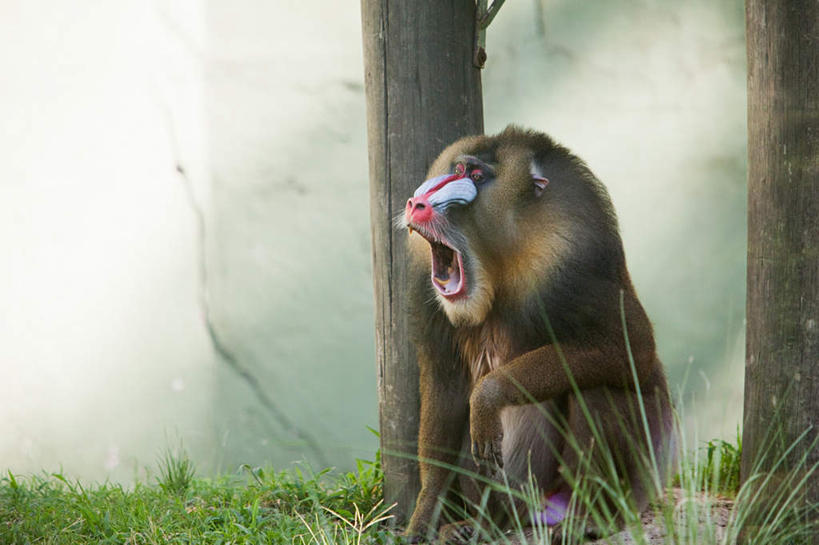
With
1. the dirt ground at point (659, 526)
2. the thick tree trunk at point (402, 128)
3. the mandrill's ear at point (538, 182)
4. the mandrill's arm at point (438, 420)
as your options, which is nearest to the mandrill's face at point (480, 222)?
the mandrill's ear at point (538, 182)

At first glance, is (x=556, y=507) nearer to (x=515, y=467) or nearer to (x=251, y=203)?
(x=515, y=467)

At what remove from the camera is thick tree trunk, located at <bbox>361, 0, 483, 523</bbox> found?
12.3 ft

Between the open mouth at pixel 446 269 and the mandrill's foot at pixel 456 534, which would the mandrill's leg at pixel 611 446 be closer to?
the mandrill's foot at pixel 456 534

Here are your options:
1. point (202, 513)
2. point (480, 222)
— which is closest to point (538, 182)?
point (480, 222)

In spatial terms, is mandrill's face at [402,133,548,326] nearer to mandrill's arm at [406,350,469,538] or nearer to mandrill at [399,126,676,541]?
mandrill at [399,126,676,541]

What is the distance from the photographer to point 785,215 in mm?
3234

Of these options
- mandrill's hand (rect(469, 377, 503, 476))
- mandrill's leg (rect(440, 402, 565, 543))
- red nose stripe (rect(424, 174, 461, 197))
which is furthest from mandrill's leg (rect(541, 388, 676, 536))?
red nose stripe (rect(424, 174, 461, 197))

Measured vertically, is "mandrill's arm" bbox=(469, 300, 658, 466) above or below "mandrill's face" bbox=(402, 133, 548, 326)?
below

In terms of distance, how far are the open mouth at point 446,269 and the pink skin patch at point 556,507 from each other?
849mm

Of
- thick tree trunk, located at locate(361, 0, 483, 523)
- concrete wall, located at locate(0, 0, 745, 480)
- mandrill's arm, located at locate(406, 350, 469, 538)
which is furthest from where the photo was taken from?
concrete wall, located at locate(0, 0, 745, 480)

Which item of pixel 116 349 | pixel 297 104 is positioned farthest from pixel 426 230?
pixel 116 349

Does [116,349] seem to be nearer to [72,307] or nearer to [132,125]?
[72,307]

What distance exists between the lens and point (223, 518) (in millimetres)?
3734

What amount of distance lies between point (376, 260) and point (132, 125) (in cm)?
202
